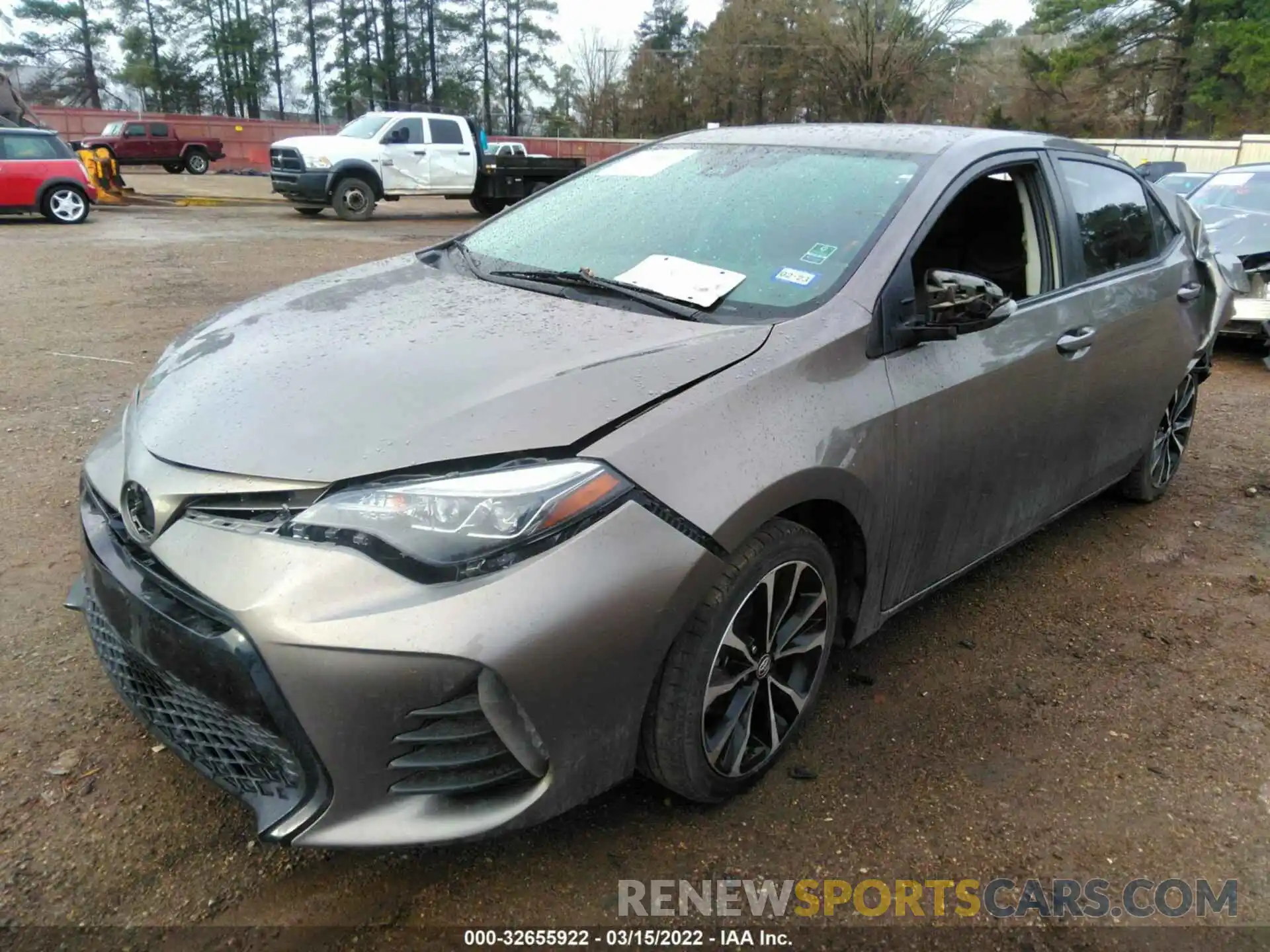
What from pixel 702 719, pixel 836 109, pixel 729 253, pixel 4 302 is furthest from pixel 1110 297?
pixel 836 109

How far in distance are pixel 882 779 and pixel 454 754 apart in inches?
49.7

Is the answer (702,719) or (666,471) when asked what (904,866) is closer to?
(702,719)

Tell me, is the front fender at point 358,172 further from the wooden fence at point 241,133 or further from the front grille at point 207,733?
the wooden fence at point 241,133

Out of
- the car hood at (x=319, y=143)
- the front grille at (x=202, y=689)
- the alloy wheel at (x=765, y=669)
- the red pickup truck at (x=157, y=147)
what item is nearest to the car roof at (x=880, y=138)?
the alloy wheel at (x=765, y=669)

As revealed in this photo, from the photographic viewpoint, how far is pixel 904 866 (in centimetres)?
223

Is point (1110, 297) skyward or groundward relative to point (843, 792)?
skyward

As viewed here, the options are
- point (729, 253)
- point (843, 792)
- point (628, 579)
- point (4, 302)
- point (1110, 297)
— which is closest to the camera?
point (628, 579)

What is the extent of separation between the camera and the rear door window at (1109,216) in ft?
11.4

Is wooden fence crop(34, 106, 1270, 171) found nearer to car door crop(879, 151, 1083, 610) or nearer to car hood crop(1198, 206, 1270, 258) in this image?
car hood crop(1198, 206, 1270, 258)

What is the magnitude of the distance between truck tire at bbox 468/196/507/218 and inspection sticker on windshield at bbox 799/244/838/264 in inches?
712

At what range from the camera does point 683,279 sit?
8.84 ft

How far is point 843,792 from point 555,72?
6251 cm

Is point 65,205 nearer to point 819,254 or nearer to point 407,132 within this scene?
point 407,132

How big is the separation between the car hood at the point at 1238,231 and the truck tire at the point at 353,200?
15193 millimetres
